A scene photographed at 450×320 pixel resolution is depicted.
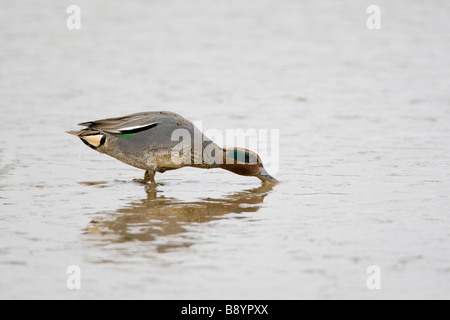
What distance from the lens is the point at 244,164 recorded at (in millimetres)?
7887

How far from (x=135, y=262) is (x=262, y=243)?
988 millimetres

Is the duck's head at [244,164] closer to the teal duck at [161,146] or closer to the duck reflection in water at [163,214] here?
the teal duck at [161,146]

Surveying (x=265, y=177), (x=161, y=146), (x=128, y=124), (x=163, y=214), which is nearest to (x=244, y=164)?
(x=265, y=177)

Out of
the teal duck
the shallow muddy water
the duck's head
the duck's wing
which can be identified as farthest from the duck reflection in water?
the duck's wing

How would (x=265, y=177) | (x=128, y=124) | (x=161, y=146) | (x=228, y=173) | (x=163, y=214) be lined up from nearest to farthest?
(x=163, y=214) < (x=161, y=146) < (x=128, y=124) < (x=265, y=177) < (x=228, y=173)

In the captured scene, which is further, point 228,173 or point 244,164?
point 228,173

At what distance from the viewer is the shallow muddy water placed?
5.13 m

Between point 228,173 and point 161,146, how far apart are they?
3.70 ft

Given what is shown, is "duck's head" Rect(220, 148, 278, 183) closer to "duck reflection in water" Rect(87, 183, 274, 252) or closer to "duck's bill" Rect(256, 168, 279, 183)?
"duck's bill" Rect(256, 168, 279, 183)

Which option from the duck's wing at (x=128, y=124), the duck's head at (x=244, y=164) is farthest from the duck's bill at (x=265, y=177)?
the duck's wing at (x=128, y=124)

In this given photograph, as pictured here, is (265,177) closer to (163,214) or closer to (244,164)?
(244,164)

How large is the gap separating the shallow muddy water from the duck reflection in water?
2 cm

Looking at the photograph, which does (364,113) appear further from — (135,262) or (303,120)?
(135,262)

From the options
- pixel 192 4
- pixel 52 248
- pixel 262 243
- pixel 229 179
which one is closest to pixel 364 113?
pixel 229 179
